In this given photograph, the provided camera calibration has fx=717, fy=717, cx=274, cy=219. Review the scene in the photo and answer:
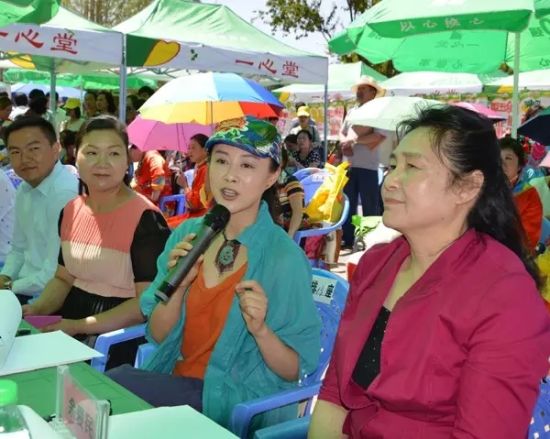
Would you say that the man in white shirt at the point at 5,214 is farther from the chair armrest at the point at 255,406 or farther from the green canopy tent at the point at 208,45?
the green canopy tent at the point at 208,45

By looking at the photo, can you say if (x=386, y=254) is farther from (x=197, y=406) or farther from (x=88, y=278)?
(x=88, y=278)

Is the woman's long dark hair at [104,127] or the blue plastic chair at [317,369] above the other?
the woman's long dark hair at [104,127]

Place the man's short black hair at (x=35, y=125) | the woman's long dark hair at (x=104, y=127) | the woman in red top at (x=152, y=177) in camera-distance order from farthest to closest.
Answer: the woman in red top at (x=152, y=177), the man's short black hair at (x=35, y=125), the woman's long dark hair at (x=104, y=127)

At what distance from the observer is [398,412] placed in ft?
5.57

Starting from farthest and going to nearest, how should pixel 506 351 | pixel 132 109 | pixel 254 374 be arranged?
1. pixel 132 109
2. pixel 254 374
3. pixel 506 351

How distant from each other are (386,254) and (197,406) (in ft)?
2.54

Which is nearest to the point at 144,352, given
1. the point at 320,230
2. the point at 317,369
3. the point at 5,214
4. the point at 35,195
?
the point at 317,369

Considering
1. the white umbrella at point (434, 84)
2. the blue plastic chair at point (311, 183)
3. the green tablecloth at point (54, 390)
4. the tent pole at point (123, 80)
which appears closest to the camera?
the green tablecloth at point (54, 390)

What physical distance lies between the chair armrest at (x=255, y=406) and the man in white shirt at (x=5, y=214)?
2480 mm

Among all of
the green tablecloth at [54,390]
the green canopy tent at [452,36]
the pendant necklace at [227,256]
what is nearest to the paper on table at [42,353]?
the green tablecloth at [54,390]

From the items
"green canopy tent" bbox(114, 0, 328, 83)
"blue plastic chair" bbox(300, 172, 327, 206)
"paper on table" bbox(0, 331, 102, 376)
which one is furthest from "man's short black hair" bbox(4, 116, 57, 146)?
"green canopy tent" bbox(114, 0, 328, 83)

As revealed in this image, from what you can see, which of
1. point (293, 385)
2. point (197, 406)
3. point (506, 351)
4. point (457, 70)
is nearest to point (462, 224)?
point (506, 351)

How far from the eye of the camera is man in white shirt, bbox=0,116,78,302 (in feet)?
11.3

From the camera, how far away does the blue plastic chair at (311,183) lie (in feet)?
21.9
